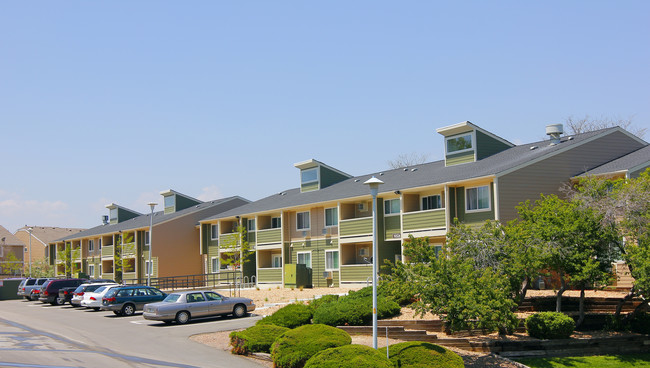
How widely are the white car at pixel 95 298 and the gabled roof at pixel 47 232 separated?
202 ft

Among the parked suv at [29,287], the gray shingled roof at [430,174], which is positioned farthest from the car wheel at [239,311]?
the parked suv at [29,287]

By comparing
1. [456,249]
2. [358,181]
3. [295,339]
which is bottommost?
[295,339]

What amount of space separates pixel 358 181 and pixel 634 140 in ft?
57.9

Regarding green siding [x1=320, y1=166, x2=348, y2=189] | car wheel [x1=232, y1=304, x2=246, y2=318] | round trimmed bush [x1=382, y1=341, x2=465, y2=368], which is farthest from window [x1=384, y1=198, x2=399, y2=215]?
round trimmed bush [x1=382, y1=341, x2=465, y2=368]

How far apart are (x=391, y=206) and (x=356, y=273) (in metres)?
4.41

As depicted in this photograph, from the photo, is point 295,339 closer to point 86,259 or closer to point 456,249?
point 456,249

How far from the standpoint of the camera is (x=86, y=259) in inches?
2778

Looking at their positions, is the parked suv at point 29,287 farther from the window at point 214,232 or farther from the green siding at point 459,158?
the green siding at point 459,158

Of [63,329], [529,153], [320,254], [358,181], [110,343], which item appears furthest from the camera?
[358,181]

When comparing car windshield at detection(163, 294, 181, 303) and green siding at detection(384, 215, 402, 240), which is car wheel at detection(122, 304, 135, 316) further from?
green siding at detection(384, 215, 402, 240)

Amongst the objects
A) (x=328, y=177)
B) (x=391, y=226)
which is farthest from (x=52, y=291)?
(x=391, y=226)

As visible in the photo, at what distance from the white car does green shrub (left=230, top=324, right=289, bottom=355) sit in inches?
618

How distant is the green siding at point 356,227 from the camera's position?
3775 centimetres

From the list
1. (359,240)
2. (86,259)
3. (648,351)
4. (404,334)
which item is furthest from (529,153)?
(86,259)
